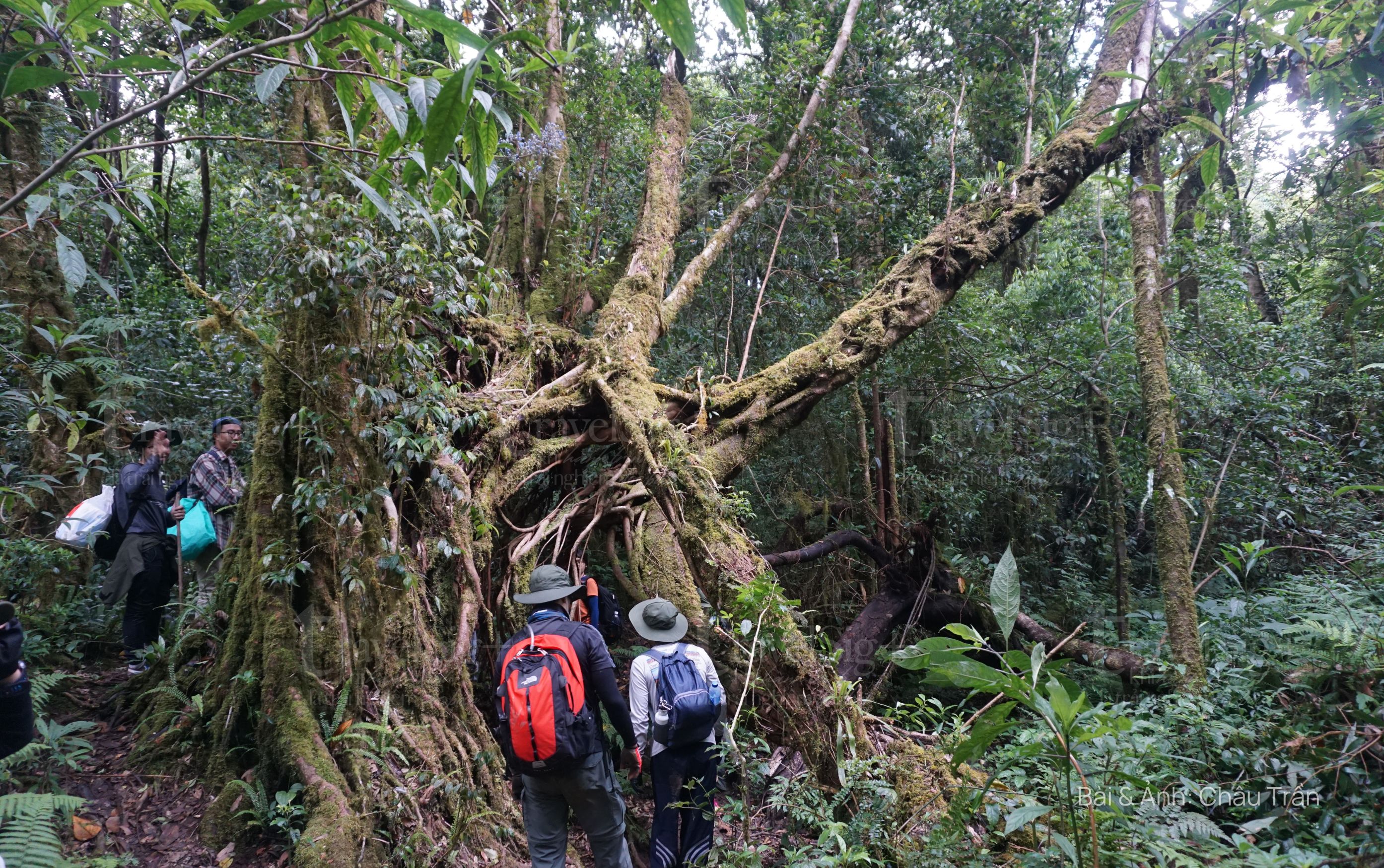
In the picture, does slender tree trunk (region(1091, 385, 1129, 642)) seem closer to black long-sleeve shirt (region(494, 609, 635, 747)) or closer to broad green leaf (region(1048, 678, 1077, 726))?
black long-sleeve shirt (region(494, 609, 635, 747))

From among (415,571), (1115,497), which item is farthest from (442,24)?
(1115,497)

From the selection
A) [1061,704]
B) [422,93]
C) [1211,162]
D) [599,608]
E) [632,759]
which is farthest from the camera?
[599,608]

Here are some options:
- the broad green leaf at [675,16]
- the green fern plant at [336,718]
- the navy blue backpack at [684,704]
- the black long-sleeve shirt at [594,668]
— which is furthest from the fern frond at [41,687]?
the broad green leaf at [675,16]

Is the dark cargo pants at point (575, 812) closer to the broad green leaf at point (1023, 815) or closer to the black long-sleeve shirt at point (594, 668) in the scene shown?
the black long-sleeve shirt at point (594, 668)

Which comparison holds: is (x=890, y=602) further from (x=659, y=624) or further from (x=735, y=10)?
(x=735, y=10)

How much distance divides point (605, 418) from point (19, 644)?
4.01 metres

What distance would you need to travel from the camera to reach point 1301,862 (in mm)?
2168

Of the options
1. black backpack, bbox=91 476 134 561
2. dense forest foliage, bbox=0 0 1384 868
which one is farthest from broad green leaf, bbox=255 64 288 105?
black backpack, bbox=91 476 134 561

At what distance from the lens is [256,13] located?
1249 millimetres

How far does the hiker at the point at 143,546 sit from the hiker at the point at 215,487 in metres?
0.17

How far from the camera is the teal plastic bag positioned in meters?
4.50

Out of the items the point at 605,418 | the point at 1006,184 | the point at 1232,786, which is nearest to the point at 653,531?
the point at 605,418

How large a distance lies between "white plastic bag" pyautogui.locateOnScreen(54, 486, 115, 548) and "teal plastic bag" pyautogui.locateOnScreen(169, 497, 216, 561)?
51 cm

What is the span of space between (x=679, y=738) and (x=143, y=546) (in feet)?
12.6
